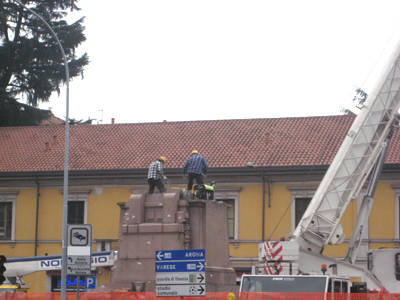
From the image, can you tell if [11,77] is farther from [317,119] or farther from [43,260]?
[43,260]

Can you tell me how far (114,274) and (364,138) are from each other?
8130 mm

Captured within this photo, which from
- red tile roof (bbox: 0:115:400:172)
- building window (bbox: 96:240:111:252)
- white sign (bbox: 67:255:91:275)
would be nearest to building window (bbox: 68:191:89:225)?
red tile roof (bbox: 0:115:400:172)

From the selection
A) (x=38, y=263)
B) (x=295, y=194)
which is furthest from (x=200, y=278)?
(x=295, y=194)

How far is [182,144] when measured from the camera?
142ft

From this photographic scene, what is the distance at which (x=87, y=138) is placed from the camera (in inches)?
1809

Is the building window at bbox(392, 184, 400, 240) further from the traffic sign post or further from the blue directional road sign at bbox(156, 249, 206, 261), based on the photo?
the blue directional road sign at bbox(156, 249, 206, 261)

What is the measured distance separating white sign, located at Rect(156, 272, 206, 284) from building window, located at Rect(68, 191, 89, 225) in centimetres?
2546

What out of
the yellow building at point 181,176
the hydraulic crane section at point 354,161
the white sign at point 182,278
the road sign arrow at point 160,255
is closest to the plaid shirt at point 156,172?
the hydraulic crane section at point 354,161

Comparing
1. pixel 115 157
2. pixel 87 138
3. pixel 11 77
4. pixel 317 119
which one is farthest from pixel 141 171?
pixel 11 77

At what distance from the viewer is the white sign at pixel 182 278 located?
648 inches

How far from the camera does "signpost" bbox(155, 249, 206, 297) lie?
16.5 m

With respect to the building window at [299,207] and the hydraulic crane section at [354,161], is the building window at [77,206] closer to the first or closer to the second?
the building window at [299,207]

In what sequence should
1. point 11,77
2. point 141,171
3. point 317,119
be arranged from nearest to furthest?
point 141,171 → point 317,119 → point 11,77

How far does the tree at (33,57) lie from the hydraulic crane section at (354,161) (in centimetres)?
3144
